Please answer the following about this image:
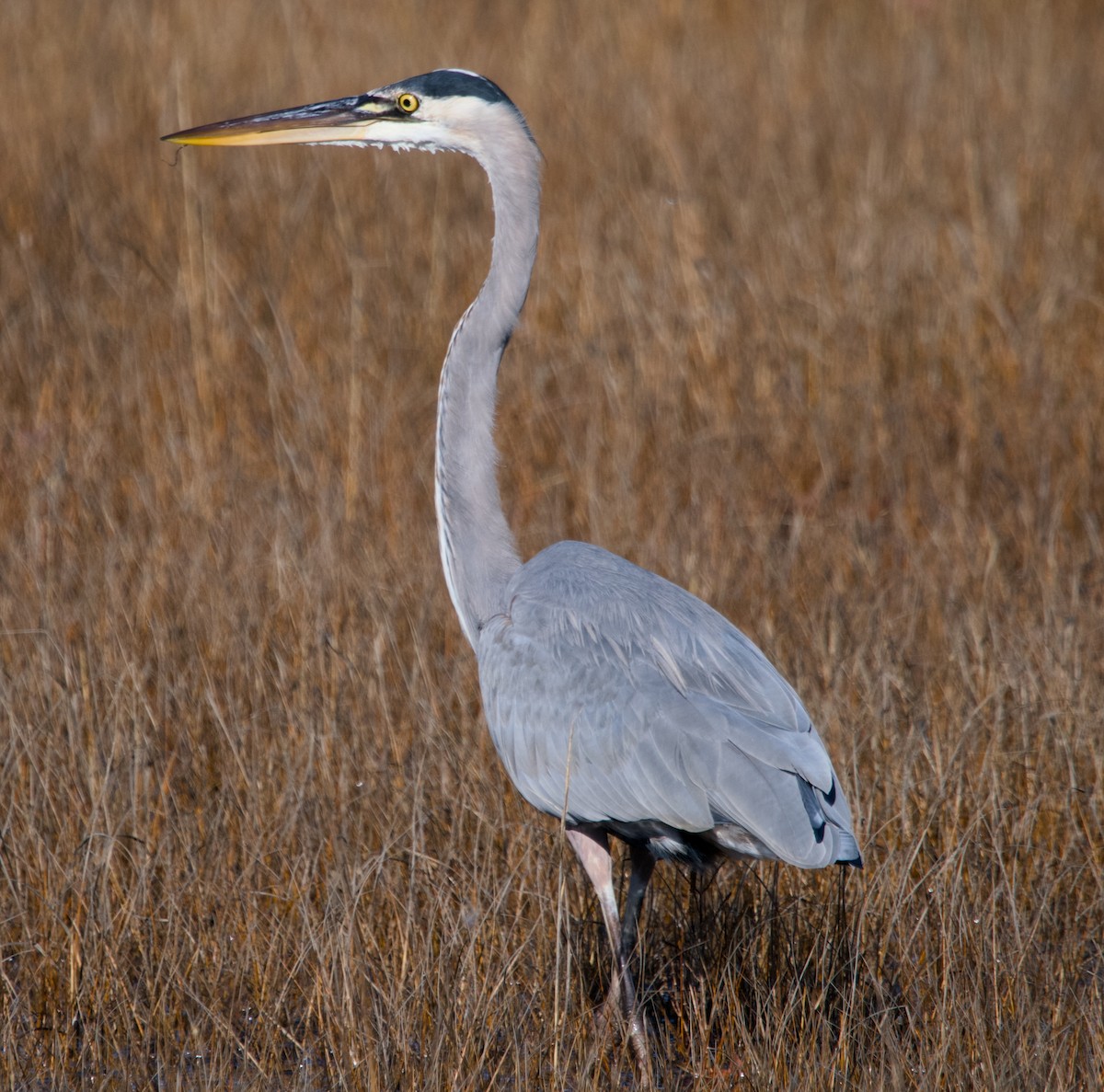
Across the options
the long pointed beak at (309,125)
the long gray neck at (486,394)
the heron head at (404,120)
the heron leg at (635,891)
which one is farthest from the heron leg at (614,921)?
the long pointed beak at (309,125)

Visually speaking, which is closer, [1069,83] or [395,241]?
[395,241]

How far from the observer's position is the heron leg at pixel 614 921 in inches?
104

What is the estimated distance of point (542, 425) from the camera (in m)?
5.45

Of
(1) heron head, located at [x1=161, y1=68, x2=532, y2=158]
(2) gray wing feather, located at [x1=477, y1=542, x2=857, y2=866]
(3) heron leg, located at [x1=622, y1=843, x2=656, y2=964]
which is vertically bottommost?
(3) heron leg, located at [x1=622, y1=843, x2=656, y2=964]

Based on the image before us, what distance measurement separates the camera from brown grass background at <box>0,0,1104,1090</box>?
2.81 metres

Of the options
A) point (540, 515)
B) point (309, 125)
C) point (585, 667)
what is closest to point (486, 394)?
point (585, 667)

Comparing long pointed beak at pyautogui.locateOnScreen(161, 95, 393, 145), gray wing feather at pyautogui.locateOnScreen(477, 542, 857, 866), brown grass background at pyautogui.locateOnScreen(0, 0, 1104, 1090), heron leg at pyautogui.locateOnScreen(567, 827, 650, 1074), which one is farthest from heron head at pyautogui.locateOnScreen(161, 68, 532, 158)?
heron leg at pyautogui.locateOnScreen(567, 827, 650, 1074)

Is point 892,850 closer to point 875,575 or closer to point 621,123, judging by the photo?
point 875,575

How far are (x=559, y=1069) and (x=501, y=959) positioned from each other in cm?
24

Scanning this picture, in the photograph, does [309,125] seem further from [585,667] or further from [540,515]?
[540,515]

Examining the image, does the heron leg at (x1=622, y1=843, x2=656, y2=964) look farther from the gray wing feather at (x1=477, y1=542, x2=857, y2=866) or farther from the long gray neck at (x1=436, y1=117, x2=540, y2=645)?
the long gray neck at (x1=436, y1=117, x2=540, y2=645)

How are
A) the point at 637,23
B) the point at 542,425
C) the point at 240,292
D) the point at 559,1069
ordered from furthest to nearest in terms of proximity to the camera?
the point at 637,23 < the point at 240,292 < the point at 542,425 < the point at 559,1069

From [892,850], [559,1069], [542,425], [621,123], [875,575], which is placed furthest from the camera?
[621,123]

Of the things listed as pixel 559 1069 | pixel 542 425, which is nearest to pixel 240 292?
pixel 542 425
